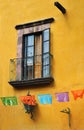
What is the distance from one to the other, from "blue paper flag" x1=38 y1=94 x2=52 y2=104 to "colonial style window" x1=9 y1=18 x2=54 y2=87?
1.38 ft

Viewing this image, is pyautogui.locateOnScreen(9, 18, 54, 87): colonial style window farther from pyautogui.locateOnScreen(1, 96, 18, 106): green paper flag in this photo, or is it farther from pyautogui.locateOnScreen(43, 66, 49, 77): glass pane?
pyautogui.locateOnScreen(1, 96, 18, 106): green paper flag

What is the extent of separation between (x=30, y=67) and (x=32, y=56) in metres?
0.37

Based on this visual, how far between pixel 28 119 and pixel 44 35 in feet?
9.20

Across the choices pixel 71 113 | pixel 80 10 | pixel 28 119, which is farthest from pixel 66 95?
pixel 80 10

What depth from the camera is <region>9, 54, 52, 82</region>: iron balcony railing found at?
569 inches

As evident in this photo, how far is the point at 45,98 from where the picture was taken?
1427 centimetres

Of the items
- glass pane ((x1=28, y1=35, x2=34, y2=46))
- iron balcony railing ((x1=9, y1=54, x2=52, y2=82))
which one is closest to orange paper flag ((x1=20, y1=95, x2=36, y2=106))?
iron balcony railing ((x1=9, y1=54, x2=52, y2=82))

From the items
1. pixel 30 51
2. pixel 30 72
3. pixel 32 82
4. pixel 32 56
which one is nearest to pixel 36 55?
pixel 32 56

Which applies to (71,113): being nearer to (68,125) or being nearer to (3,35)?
(68,125)

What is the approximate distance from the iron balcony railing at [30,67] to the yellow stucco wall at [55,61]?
23cm

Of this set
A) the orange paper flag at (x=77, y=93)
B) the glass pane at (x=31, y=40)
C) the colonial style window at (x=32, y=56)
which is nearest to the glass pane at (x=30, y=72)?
the colonial style window at (x=32, y=56)

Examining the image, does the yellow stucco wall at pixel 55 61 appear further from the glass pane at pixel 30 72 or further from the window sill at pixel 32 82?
the glass pane at pixel 30 72

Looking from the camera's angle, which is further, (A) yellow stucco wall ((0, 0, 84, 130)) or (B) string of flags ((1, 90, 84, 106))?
(A) yellow stucco wall ((0, 0, 84, 130))

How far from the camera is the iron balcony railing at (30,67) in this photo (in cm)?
1445
